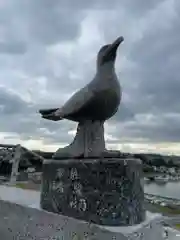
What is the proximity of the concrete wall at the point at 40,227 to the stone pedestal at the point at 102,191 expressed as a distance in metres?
0.15

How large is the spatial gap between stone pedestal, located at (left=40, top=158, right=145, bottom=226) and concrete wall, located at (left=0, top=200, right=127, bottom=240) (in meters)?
0.15

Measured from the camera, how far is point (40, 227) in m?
5.25

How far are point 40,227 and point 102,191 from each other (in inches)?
54.8

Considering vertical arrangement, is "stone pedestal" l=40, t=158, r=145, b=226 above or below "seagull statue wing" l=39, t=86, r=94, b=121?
below

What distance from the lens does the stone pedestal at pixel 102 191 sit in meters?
4.50

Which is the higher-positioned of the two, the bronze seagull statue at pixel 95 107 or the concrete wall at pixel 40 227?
the bronze seagull statue at pixel 95 107

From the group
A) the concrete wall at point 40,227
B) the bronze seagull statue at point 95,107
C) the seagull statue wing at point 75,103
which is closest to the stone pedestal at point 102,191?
the concrete wall at point 40,227

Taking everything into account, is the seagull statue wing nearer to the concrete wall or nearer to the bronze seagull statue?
the bronze seagull statue

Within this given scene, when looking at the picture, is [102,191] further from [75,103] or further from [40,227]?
[75,103]

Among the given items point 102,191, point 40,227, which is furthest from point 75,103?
point 40,227

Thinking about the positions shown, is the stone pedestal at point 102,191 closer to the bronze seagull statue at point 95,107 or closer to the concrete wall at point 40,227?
the concrete wall at point 40,227

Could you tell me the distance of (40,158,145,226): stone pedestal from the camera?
4.50 m

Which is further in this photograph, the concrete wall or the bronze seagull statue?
the bronze seagull statue

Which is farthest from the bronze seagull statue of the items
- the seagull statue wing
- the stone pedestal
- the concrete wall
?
the concrete wall
